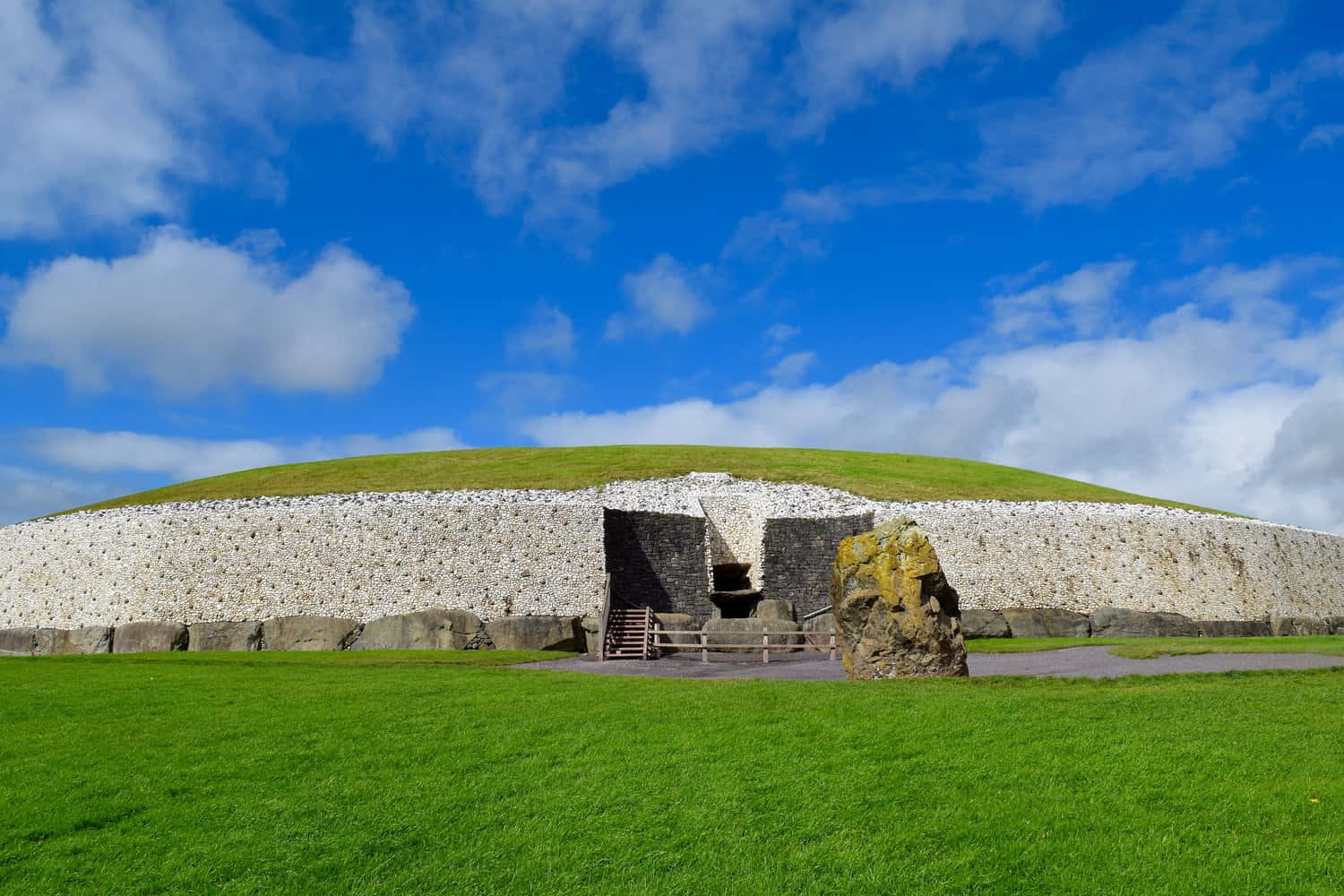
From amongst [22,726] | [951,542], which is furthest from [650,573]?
[22,726]

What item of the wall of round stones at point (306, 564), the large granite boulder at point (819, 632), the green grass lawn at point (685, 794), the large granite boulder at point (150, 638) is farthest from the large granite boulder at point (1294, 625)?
the large granite boulder at point (150, 638)

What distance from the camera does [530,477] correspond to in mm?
37781

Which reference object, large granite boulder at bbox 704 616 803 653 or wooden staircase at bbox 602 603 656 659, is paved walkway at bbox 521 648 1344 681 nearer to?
wooden staircase at bbox 602 603 656 659

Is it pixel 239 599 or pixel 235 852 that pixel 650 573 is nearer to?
pixel 239 599

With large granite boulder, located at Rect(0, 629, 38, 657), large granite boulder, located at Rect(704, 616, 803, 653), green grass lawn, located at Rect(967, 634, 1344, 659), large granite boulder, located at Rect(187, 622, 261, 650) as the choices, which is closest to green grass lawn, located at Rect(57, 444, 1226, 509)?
large granite boulder, located at Rect(0, 629, 38, 657)

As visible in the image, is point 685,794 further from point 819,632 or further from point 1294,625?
point 1294,625

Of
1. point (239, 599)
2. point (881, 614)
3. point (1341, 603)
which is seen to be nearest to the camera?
point (881, 614)

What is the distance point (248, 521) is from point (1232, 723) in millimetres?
30624

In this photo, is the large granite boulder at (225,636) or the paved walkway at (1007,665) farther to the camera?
the large granite boulder at (225,636)

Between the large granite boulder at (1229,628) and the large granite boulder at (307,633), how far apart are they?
98.0 feet

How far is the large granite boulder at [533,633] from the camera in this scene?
2753cm

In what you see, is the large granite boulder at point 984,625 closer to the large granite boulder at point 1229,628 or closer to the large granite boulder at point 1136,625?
the large granite boulder at point 1136,625

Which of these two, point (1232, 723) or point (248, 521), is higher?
point (248, 521)

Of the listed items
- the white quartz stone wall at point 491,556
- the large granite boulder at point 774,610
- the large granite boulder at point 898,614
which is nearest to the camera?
the large granite boulder at point 898,614
